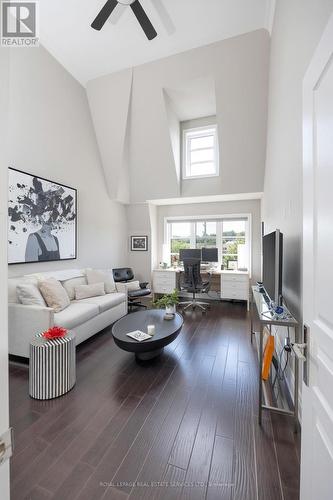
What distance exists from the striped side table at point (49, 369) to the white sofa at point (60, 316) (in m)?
0.55

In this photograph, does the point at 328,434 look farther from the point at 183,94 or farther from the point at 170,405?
the point at 183,94

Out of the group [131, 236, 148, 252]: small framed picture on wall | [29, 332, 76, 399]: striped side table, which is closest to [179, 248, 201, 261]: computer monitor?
[131, 236, 148, 252]: small framed picture on wall

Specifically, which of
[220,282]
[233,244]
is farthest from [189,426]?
[233,244]

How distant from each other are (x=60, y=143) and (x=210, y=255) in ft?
12.2

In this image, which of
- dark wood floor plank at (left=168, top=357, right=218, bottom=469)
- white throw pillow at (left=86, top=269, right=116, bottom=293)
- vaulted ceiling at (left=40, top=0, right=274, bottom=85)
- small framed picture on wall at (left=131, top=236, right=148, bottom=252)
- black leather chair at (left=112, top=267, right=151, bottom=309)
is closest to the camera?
dark wood floor plank at (left=168, top=357, right=218, bottom=469)

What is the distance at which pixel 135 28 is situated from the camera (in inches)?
118

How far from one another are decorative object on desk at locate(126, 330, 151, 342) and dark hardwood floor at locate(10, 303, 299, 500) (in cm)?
36

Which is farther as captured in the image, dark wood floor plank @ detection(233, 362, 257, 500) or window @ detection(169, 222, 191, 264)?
window @ detection(169, 222, 191, 264)

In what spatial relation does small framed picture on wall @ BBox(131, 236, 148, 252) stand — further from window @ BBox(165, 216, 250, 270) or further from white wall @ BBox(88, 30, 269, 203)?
white wall @ BBox(88, 30, 269, 203)

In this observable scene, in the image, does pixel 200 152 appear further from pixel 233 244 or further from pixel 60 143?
pixel 60 143

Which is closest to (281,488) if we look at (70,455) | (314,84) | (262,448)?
(262,448)

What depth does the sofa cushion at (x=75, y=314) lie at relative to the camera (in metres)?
2.59

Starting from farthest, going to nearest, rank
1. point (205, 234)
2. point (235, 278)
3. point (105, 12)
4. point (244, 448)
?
1. point (205, 234)
2. point (235, 278)
3. point (105, 12)
4. point (244, 448)

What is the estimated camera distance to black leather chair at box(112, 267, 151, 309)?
4.48 m
